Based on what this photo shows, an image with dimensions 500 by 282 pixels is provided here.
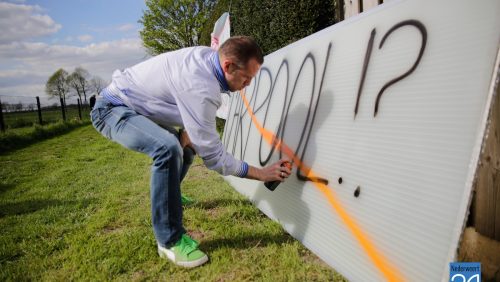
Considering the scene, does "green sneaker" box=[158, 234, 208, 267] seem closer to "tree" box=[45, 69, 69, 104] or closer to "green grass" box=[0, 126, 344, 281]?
"green grass" box=[0, 126, 344, 281]

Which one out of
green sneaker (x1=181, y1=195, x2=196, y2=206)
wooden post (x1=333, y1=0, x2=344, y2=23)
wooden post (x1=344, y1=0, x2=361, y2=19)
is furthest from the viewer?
wooden post (x1=333, y1=0, x2=344, y2=23)

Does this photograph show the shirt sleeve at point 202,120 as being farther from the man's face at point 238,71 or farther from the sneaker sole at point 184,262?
the sneaker sole at point 184,262

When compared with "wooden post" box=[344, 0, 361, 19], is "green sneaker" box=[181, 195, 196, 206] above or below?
below

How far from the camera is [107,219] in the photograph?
3035 millimetres

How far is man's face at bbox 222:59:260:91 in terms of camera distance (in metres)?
2.06

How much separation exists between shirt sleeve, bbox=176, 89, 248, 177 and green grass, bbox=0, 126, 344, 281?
0.62 meters

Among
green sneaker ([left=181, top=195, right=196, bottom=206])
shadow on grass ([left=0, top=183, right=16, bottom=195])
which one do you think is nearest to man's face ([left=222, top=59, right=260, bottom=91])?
green sneaker ([left=181, top=195, right=196, bottom=206])

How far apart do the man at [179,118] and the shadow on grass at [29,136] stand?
28.9 ft

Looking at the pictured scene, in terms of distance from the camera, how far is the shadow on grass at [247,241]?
2.29m

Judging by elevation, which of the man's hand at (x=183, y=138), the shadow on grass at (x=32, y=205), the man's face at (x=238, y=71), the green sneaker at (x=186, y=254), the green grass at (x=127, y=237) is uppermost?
the man's face at (x=238, y=71)

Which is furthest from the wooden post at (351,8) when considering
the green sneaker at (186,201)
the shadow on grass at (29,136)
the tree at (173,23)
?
the tree at (173,23)

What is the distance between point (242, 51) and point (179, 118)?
65 cm

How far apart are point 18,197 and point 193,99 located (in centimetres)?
350

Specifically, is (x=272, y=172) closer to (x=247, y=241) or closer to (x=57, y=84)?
(x=247, y=241)
